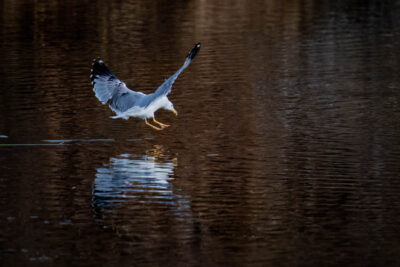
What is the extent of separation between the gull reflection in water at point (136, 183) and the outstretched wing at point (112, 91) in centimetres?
75

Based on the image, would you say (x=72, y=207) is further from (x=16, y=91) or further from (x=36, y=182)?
(x=16, y=91)

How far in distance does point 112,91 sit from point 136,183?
2617mm

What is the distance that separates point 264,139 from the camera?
43.5 feet

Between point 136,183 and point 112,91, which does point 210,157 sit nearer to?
point 136,183

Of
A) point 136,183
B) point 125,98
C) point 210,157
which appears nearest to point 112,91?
point 125,98

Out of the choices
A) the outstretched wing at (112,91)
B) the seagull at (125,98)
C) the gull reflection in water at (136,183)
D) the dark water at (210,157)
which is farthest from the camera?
the outstretched wing at (112,91)

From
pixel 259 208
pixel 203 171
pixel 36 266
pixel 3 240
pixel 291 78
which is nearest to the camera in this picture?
pixel 36 266

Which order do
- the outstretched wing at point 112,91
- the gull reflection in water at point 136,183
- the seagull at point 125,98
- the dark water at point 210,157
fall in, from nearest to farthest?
the dark water at point 210,157 < the gull reflection in water at point 136,183 < the seagull at point 125,98 < the outstretched wing at point 112,91

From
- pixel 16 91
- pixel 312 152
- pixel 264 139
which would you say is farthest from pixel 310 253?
pixel 16 91

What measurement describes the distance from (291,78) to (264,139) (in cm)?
555

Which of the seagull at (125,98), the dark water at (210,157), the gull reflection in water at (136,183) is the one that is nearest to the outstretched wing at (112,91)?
the seagull at (125,98)

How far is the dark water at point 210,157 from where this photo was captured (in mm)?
8844

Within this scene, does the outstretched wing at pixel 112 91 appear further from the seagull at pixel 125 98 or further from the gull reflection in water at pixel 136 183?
the gull reflection in water at pixel 136 183

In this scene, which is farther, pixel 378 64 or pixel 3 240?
pixel 378 64
